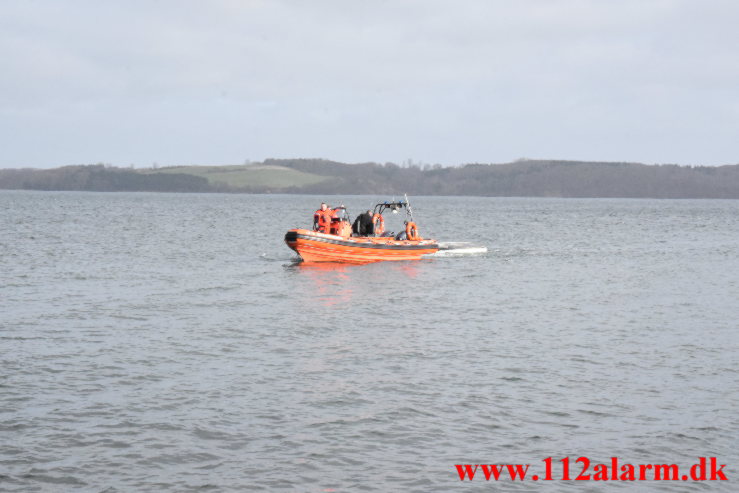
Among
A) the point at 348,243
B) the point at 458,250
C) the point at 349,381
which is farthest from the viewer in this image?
the point at 458,250

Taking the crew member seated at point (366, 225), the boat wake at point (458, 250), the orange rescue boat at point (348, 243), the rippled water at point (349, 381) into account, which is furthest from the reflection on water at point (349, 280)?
the boat wake at point (458, 250)

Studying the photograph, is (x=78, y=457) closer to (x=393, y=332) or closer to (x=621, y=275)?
(x=393, y=332)

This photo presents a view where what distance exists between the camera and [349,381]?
15.8 metres

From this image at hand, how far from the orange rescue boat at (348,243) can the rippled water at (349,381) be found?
15.3 ft

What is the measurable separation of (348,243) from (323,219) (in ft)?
5.45

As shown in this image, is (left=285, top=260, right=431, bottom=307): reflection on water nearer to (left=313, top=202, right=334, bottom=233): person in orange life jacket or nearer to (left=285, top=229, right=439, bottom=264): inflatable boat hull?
(left=285, top=229, right=439, bottom=264): inflatable boat hull

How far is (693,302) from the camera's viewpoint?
91.5ft

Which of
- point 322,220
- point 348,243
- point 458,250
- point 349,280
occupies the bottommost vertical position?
point 349,280

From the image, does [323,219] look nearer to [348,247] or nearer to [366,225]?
[348,247]

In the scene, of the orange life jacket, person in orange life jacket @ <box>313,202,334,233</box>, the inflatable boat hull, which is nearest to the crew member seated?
the inflatable boat hull

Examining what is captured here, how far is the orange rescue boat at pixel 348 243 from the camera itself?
37.4 meters

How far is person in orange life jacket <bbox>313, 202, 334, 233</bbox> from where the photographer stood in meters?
38.3

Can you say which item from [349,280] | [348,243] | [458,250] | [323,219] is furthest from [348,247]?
[458,250]

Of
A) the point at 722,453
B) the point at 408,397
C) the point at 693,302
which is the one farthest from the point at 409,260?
the point at 722,453
